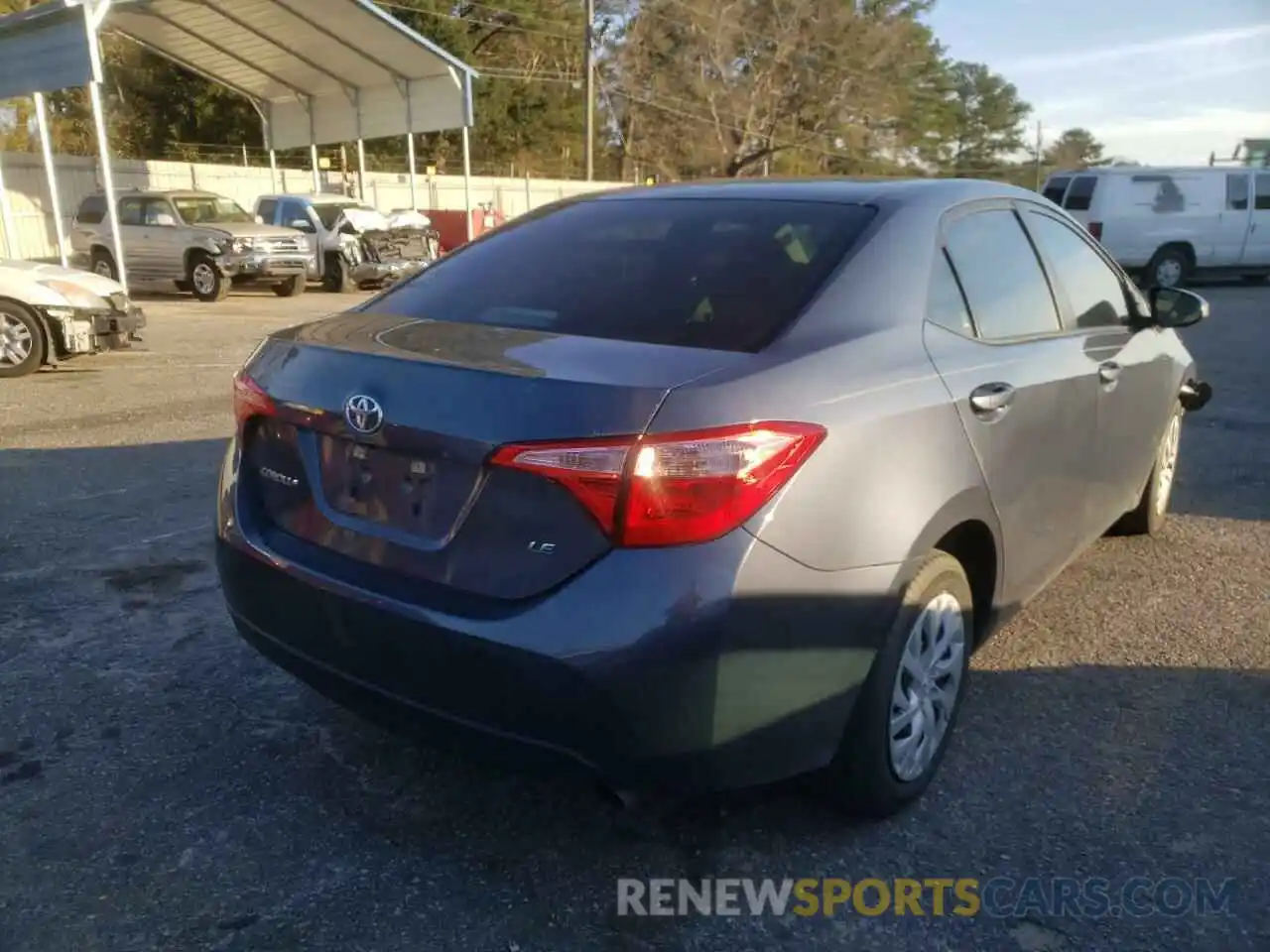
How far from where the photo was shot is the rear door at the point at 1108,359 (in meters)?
3.67

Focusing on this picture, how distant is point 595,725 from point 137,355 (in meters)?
10.4

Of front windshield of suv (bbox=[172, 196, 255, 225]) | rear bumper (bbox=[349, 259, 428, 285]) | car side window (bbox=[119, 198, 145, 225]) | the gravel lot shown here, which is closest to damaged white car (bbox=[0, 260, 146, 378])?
the gravel lot

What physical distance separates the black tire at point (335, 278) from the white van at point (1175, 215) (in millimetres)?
12970

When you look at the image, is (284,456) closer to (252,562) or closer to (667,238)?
(252,562)

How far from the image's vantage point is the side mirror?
4.29 m

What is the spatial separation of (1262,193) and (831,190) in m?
19.2

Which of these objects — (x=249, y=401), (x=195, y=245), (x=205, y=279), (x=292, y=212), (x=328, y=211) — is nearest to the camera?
(x=249, y=401)

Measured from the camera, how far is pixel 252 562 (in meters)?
2.63

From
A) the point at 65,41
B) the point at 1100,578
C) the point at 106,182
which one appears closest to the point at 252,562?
the point at 1100,578

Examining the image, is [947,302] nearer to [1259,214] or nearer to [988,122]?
[1259,214]

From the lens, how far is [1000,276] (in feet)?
10.8

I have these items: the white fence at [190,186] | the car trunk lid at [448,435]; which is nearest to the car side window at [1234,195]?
the white fence at [190,186]

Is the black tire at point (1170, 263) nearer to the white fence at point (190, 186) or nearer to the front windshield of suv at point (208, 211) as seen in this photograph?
the white fence at point (190, 186)

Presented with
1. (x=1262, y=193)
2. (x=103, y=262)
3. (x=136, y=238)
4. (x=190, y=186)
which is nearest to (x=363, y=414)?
(x=136, y=238)
